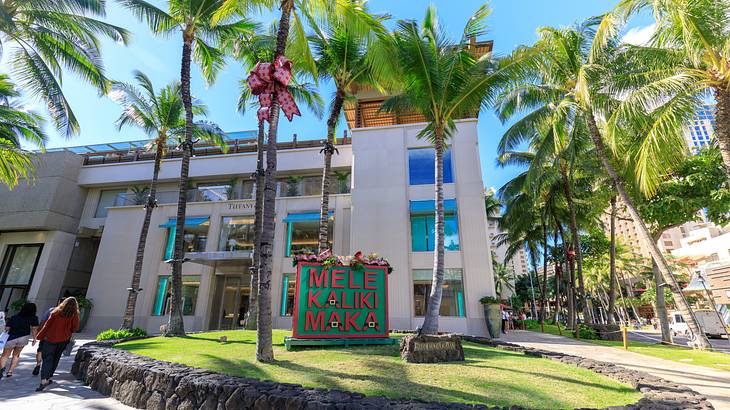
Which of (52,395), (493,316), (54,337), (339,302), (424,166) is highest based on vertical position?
→ (424,166)

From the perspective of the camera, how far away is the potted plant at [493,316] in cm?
1523

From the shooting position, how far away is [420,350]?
7230 millimetres

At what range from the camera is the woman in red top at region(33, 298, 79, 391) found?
626cm

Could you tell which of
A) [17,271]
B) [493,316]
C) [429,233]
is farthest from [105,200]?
[493,316]

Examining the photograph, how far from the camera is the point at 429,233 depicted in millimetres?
17719

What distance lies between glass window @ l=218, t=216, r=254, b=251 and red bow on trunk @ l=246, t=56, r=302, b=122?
14.2 meters

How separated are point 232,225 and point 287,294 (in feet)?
19.2

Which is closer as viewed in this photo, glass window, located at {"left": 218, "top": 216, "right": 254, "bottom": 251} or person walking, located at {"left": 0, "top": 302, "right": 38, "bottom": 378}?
person walking, located at {"left": 0, "top": 302, "right": 38, "bottom": 378}

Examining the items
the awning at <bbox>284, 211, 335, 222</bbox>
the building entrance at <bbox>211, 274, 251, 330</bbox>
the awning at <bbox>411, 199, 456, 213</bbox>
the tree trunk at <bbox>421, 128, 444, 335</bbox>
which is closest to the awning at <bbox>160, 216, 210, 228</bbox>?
the building entrance at <bbox>211, 274, 251, 330</bbox>

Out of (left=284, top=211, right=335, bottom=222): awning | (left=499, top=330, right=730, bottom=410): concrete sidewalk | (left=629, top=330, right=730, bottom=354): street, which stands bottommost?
(left=629, top=330, right=730, bottom=354): street

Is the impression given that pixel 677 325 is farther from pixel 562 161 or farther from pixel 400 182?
pixel 400 182

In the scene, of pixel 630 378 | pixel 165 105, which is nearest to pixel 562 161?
pixel 630 378

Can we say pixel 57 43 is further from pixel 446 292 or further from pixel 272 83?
pixel 446 292

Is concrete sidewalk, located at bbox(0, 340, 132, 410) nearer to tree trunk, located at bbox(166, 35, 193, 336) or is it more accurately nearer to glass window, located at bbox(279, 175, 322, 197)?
tree trunk, located at bbox(166, 35, 193, 336)
